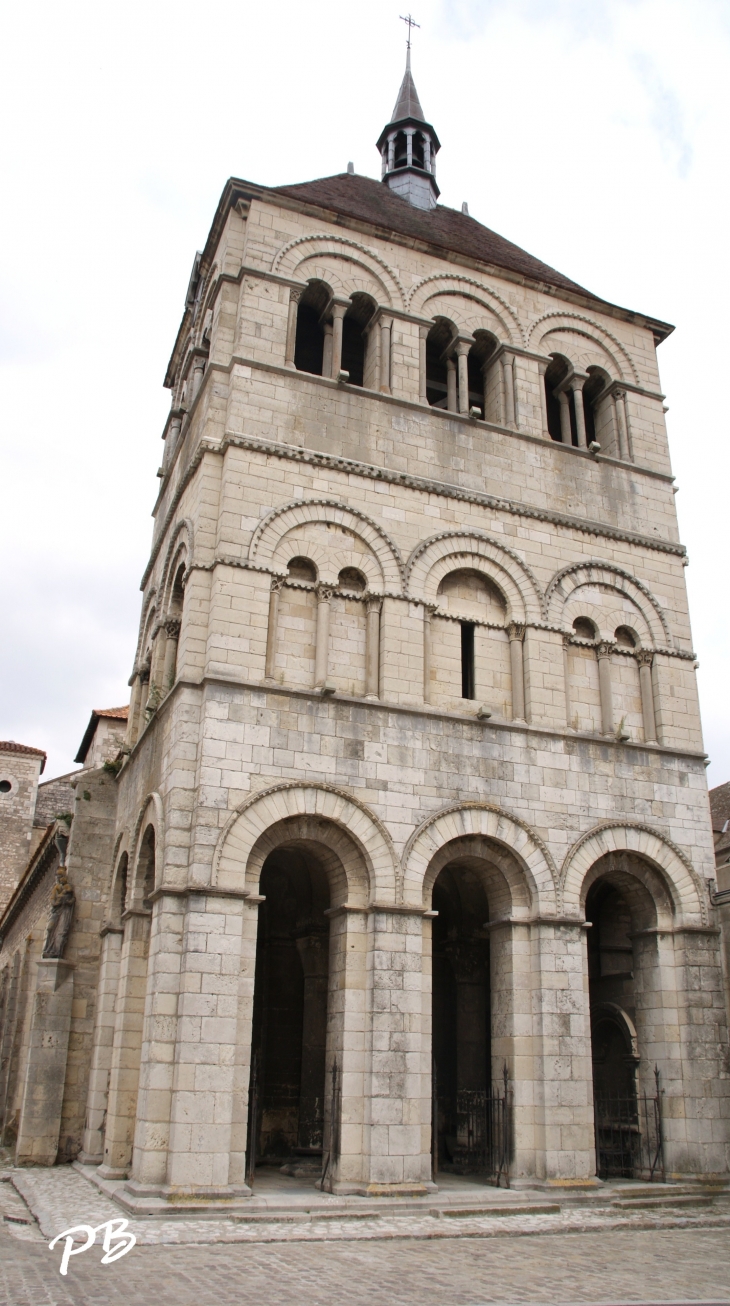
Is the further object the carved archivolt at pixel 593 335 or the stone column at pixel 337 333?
the carved archivolt at pixel 593 335

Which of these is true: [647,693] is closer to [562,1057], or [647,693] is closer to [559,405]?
[562,1057]

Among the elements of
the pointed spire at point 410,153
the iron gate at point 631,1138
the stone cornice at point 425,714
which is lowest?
the iron gate at point 631,1138

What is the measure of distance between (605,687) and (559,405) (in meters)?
6.45

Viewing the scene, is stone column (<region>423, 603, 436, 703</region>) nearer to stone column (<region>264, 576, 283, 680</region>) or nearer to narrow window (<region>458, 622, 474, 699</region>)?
narrow window (<region>458, 622, 474, 699</region>)

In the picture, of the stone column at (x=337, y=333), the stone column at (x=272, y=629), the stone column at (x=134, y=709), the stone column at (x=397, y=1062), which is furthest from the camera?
the stone column at (x=134, y=709)

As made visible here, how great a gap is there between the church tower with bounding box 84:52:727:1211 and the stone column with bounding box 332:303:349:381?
0.22 ft

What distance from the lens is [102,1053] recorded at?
15.7 metres

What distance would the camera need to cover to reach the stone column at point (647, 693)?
16641 millimetres

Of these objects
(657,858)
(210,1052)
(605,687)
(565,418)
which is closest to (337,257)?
(565,418)

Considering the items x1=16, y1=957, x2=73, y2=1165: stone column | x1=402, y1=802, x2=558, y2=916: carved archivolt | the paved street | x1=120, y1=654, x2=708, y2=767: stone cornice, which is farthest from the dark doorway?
x1=16, y1=957, x2=73, y2=1165: stone column

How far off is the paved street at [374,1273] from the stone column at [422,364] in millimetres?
12587

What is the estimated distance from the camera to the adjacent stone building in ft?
42.2

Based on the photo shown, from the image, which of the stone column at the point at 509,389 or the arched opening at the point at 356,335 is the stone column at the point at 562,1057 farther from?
the arched opening at the point at 356,335

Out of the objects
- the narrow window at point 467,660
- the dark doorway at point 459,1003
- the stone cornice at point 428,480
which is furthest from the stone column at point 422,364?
the dark doorway at point 459,1003
